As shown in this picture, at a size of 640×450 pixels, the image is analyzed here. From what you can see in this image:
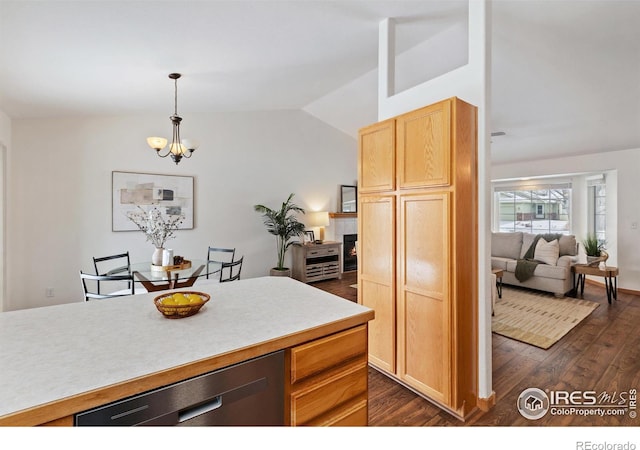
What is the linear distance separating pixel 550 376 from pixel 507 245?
3.58 metres

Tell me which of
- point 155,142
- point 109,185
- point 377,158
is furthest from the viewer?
point 109,185

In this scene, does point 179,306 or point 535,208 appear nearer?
point 179,306

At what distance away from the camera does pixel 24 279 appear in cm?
369

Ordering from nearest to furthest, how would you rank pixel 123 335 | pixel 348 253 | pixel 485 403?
pixel 123 335 < pixel 485 403 < pixel 348 253

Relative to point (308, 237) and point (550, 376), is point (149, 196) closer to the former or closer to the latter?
point (308, 237)

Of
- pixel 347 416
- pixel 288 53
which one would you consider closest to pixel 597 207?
pixel 288 53

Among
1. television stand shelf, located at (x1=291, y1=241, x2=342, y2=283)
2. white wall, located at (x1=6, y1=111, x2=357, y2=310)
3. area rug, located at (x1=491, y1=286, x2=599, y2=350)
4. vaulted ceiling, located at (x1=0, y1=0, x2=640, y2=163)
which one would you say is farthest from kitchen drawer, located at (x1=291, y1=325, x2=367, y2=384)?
television stand shelf, located at (x1=291, y1=241, x2=342, y2=283)

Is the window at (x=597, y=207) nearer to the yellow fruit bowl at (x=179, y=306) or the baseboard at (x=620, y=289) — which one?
the baseboard at (x=620, y=289)

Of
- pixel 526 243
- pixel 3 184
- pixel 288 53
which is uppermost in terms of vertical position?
pixel 288 53

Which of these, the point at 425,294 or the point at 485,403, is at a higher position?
the point at 425,294

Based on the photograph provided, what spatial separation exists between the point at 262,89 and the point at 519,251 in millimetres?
5003

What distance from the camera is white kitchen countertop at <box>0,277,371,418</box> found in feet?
2.68

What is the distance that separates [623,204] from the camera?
4930 millimetres
